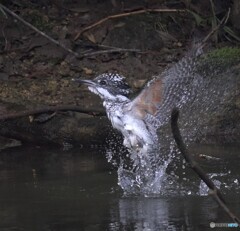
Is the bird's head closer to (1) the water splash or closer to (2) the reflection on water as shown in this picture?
(1) the water splash

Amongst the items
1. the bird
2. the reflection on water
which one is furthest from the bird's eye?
the reflection on water

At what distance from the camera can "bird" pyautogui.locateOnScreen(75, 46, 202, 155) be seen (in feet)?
18.4

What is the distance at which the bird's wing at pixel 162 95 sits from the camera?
5.57 meters

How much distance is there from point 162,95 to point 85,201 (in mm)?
1010

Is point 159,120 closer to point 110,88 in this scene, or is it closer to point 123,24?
point 110,88

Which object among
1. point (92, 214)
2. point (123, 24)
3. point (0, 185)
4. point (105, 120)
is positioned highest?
point (123, 24)

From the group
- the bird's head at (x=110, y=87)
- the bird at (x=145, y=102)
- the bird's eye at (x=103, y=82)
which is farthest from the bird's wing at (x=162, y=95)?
the bird's eye at (x=103, y=82)

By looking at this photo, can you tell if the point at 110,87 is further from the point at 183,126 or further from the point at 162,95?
the point at 183,126

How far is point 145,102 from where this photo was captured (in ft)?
18.5

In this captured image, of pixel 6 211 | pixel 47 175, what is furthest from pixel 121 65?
pixel 6 211

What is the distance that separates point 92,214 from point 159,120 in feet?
3.79

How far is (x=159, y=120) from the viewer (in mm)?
5773

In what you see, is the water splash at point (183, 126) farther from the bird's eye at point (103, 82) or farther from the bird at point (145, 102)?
the bird's eye at point (103, 82)

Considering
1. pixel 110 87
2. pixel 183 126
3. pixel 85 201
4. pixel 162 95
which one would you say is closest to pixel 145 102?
pixel 162 95
